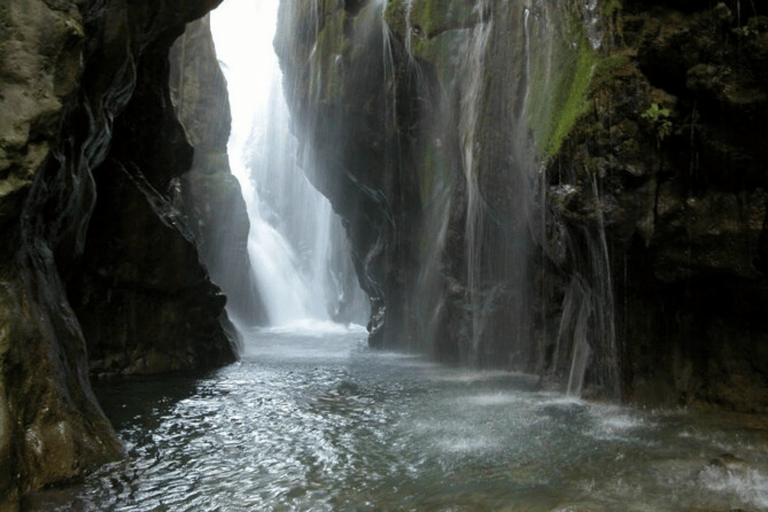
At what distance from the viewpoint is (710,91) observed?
881 cm

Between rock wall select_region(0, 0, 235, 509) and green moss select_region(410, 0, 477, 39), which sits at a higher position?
green moss select_region(410, 0, 477, 39)

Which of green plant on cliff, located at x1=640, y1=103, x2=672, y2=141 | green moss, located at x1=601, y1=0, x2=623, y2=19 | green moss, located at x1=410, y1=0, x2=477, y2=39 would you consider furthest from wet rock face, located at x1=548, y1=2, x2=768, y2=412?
green moss, located at x1=410, y1=0, x2=477, y2=39

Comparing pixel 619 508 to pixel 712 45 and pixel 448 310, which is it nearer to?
pixel 712 45

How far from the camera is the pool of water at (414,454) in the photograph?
18.4 ft

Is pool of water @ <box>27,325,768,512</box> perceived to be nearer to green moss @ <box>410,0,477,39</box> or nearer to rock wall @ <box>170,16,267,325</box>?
green moss @ <box>410,0,477,39</box>

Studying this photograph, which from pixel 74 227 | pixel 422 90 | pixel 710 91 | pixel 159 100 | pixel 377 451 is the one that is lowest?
pixel 377 451

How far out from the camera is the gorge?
6.36 meters

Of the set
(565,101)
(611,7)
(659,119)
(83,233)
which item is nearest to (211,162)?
(83,233)

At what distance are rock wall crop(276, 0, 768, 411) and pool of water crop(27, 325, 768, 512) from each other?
113 centimetres

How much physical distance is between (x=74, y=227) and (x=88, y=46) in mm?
3424

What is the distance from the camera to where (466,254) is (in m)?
17.5

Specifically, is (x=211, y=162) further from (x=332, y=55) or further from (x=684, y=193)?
(x=684, y=193)

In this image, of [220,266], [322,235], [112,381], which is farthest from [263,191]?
[112,381]

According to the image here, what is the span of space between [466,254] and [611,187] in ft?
27.7
